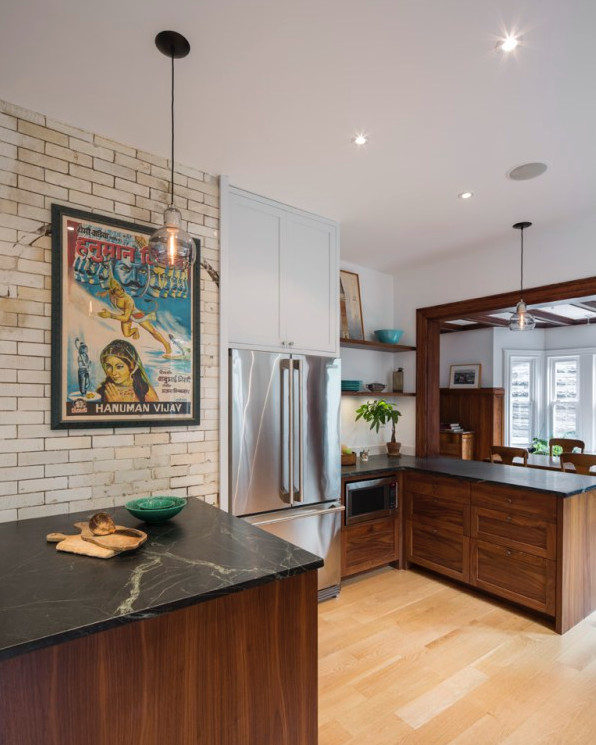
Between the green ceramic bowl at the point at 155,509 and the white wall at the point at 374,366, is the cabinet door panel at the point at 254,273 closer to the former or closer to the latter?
the green ceramic bowl at the point at 155,509

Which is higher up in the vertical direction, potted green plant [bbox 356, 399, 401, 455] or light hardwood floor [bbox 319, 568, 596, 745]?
potted green plant [bbox 356, 399, 401, 455]

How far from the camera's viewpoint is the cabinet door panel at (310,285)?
3.03 metres

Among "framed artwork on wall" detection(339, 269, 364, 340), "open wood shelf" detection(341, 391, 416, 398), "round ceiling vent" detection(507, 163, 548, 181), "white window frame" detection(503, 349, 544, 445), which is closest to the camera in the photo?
"round ceiling vent" detection(507, 163, 548, 181)

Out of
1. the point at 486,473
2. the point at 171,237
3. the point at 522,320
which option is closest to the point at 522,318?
the point at 522,320

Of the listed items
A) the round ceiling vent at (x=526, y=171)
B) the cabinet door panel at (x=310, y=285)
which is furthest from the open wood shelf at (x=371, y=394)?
the round ceiling vent at (x=526, y=171)

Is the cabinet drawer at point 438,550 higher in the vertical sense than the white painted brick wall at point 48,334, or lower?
lower

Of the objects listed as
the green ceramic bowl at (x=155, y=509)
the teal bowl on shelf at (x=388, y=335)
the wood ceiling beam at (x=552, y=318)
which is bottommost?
the green ceramic bowl at (x=155, y=509)

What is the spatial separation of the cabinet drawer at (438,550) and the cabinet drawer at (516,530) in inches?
7.2

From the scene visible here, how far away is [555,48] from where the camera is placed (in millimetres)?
1662

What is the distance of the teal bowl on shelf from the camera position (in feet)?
13.9

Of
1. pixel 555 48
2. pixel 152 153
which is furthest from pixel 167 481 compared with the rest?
pixel 555 48

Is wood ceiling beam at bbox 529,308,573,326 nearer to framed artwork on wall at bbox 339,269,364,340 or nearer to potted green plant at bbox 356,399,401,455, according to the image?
framed artwork on wall at bbox 339,269,364,340

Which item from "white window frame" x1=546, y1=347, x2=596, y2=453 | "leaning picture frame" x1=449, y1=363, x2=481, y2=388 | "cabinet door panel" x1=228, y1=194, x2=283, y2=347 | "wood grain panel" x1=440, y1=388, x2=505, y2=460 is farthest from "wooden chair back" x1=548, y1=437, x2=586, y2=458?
"cabinet door panel" x1=228, y1=194, x2=283, y2=347

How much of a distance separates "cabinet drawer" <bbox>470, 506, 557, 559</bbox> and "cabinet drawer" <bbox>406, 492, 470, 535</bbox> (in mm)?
83
